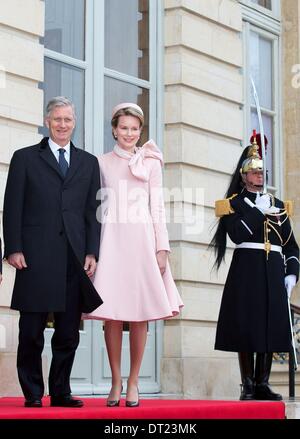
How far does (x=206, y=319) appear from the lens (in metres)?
11.1

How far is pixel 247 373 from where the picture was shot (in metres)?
8.44

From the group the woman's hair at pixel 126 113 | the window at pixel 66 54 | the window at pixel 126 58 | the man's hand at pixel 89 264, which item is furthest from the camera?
the window at pixel 126 58

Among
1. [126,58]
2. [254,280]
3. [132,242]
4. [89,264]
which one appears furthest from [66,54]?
[89,264]

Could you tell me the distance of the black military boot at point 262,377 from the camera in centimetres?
838

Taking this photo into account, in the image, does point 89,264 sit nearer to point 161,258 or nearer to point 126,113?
point 161,258

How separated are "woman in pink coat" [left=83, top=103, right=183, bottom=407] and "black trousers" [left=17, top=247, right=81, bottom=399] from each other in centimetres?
14

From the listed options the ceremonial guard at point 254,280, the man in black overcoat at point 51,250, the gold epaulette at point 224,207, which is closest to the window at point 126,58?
the gold epaulette at point 224,207

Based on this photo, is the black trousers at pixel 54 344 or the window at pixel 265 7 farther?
the window at pixel 265 7

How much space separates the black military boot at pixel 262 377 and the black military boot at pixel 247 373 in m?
0.05

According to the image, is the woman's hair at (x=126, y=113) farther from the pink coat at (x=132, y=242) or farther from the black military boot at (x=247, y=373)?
the black military boot at (x=247, y=373)

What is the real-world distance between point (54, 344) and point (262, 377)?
7.38 feet

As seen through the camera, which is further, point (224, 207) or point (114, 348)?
point (224, 207)
